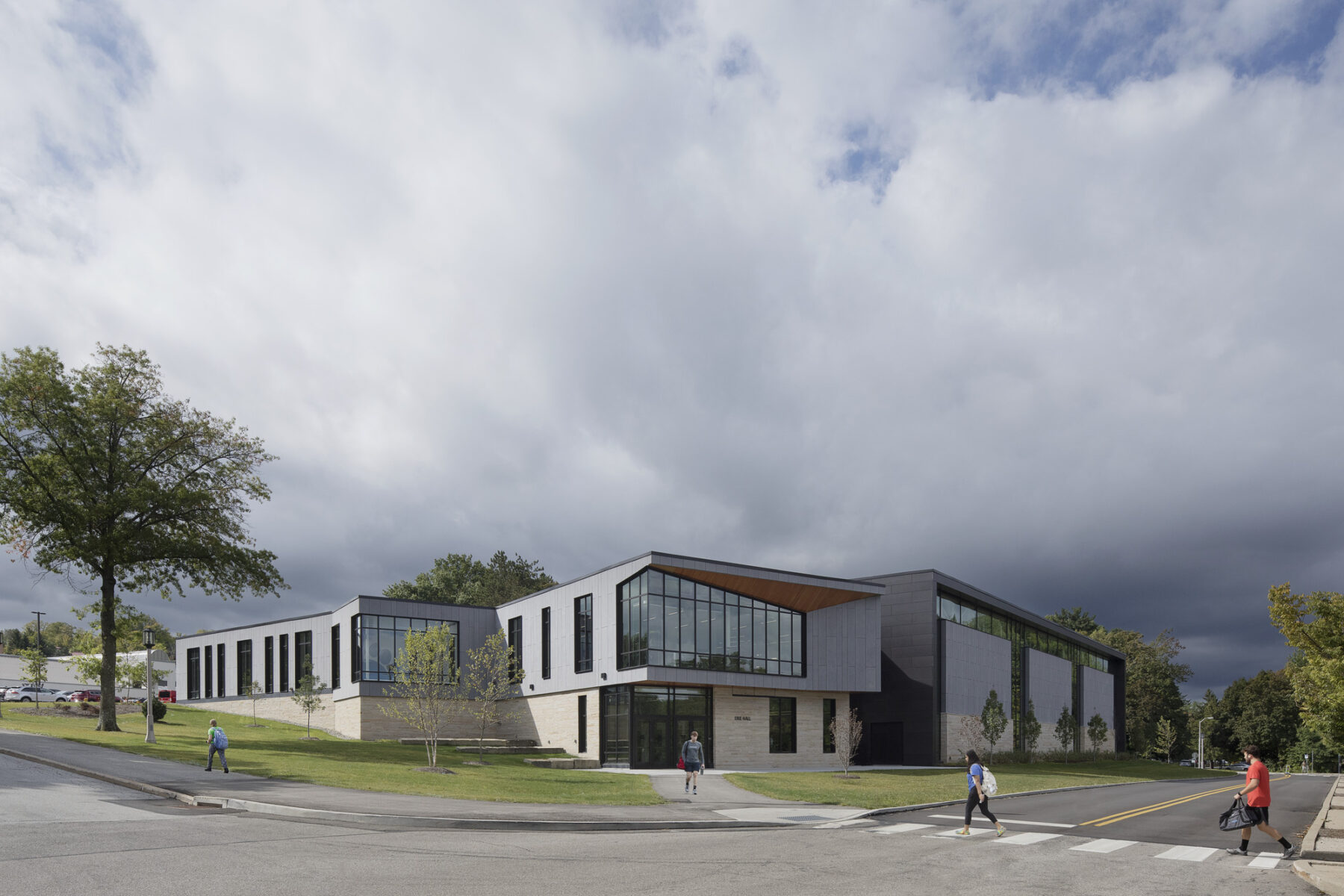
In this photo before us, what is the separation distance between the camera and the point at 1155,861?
52.2 ft

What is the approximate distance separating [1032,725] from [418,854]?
5886 cm

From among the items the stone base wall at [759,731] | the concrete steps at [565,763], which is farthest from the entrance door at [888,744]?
the concrete steps at [565,763]

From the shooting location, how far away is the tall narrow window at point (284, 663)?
5975 centimetres

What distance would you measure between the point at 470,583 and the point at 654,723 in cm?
5275

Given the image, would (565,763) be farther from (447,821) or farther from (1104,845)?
(1104,845)

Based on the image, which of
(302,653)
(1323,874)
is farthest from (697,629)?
(302,653)

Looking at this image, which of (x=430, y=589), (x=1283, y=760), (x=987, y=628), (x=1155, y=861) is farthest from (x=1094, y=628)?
(x=1155, y=861)

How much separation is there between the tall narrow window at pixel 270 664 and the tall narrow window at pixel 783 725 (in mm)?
34507

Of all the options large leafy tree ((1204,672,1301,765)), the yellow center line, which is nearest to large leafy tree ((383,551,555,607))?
the yellow center line

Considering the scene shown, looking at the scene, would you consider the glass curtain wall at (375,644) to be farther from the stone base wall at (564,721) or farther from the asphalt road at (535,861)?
the asphalt road at (535,861)

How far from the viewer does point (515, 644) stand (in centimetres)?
5300

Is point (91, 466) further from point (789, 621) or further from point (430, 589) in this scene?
point (430, 589)

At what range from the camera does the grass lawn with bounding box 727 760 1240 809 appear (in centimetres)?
2725

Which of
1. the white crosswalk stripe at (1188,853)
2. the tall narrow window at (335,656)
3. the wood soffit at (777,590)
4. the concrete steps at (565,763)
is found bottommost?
the concrete steps at (565,763)
